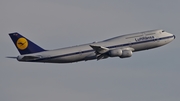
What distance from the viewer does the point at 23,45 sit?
99250 mm

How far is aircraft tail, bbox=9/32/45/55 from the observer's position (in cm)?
9869

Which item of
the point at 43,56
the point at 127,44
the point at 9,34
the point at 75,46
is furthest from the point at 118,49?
the point at 9,34

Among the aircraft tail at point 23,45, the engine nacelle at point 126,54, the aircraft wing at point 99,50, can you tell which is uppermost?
the aircraft tail at point 23,45

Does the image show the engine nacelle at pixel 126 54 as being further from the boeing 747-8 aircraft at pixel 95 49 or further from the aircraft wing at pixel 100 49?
the aircraft wing at pixel 100 49

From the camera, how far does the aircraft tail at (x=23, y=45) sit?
98688mm

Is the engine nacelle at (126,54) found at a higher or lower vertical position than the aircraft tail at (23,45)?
lower

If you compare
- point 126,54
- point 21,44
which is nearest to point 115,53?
point 126,54

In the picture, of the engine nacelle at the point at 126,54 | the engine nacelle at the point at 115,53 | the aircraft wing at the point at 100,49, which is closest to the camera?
the engine nacelle at the point at 115,53

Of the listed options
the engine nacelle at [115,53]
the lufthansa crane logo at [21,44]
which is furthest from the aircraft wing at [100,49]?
the lufthansa crane logo at [21,44]

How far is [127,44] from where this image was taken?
97.2 meters

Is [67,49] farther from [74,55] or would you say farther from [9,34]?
[9,34]

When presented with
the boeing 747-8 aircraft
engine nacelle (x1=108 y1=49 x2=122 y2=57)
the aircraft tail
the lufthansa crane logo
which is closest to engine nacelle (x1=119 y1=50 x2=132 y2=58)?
the boeing 747-8 aircraft

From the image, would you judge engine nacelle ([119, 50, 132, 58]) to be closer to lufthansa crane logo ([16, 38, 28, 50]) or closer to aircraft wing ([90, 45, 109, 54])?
aircraft wing ([90, 45, 109, 54])

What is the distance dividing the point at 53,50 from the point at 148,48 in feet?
62.5
